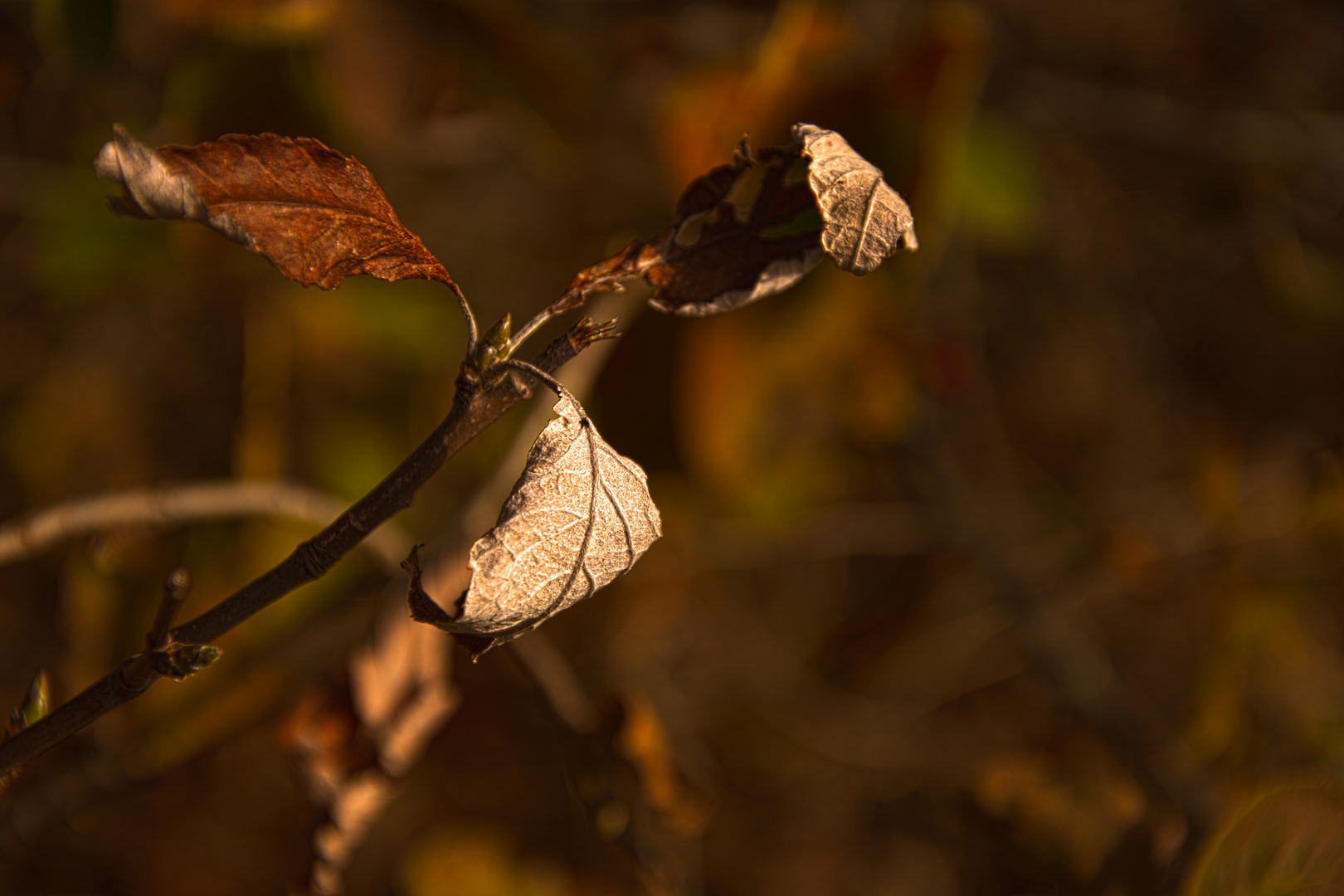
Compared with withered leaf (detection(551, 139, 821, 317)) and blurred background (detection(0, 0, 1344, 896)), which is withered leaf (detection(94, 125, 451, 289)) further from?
blurred background (detection(0, 0, 1344, 896))

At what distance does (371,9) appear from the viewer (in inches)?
35.2

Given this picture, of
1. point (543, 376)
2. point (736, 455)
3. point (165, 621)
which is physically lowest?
point (736, 455)

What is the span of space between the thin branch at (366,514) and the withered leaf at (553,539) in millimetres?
25

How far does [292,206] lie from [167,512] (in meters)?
0.46

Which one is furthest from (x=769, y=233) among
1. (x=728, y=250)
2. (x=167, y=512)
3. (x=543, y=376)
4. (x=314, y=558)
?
(x=167, y=512)

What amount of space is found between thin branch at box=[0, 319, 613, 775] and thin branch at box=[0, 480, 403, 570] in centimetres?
31

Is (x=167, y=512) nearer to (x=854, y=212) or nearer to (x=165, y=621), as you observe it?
(x=165, y=621)

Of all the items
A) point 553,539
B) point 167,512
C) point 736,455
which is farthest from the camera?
point 736,455

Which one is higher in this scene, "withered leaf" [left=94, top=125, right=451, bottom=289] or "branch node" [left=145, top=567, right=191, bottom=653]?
"withered leaf" [left=94, top=125, right=451, bottom=289]

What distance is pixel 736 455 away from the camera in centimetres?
99

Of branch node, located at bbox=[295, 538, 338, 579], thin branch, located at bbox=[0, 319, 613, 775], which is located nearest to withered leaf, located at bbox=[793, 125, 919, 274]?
thin branch, located at bbox=[0, 319, 613, 775]

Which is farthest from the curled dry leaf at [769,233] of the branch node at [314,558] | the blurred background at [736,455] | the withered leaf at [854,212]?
the blurred background at [736,455]

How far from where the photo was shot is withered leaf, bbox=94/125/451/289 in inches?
11.6

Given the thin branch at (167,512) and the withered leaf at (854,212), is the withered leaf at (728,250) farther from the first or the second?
the thin branch at (167,512)
